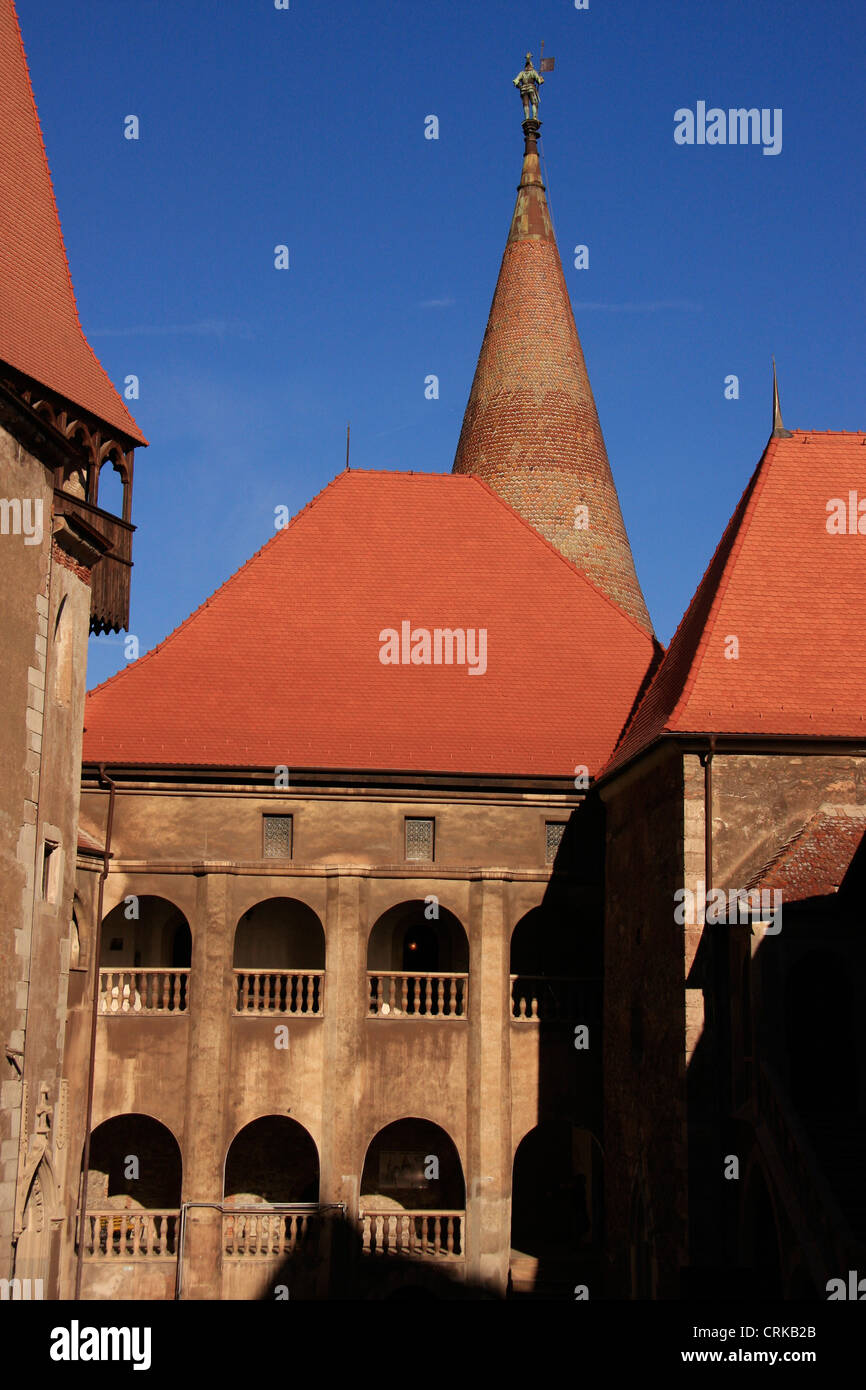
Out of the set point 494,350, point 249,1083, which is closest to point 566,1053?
point 249,1083

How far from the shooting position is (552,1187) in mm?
23219

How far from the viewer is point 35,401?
65.5ft

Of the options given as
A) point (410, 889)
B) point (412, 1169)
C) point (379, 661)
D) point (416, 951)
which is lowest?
point (412, 1169)

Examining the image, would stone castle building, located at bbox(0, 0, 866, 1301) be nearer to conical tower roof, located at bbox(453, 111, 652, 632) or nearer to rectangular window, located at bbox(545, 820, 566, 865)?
rectangular window, located at bbox(545, 820, 566, 865)

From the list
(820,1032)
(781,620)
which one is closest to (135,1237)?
(820,1032)

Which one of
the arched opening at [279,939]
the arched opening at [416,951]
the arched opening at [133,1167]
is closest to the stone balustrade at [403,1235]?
the arched opening at [416,951]

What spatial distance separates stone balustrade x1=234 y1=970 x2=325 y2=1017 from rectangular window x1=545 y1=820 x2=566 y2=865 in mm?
3531

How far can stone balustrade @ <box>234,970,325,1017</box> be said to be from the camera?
69.0ft

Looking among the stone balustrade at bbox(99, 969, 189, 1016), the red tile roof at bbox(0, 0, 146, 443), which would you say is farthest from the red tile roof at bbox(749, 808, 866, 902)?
the red tile roof at bbox(0, 0, 146, 443)

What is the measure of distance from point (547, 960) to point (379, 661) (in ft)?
16.6

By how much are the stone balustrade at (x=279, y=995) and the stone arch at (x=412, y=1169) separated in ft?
7.54

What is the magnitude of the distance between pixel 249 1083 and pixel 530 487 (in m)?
12.9

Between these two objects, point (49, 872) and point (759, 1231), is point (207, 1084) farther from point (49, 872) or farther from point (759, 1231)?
point (759, 1231)

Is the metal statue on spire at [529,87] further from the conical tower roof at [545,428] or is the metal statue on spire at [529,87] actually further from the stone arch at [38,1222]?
the stone arch at [38,1222]
